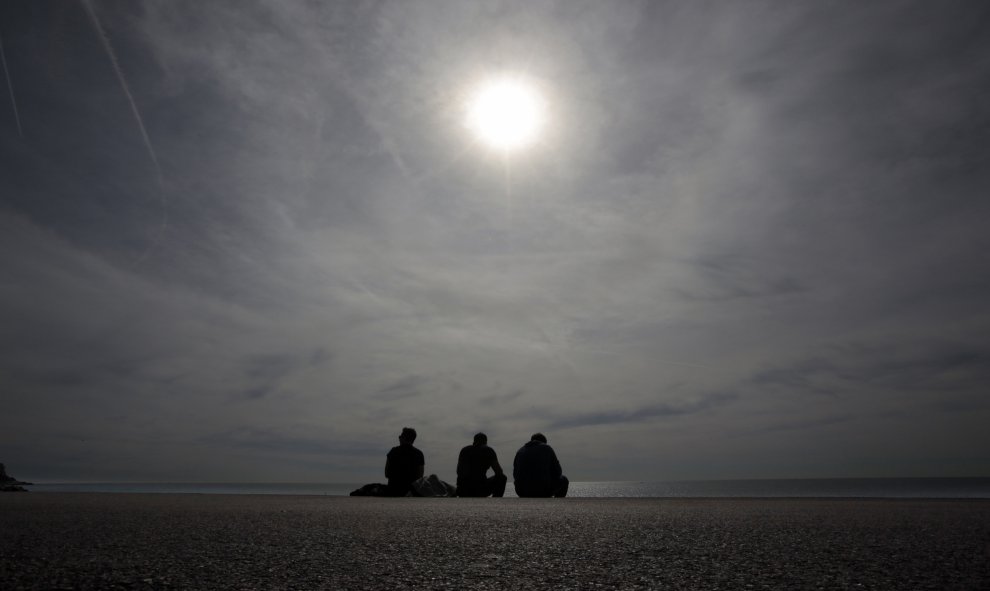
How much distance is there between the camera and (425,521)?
228 inches

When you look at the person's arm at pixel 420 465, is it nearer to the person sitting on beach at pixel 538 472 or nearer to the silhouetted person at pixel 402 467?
the silhouetted person at pixel 402 467

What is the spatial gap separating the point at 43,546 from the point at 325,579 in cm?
230

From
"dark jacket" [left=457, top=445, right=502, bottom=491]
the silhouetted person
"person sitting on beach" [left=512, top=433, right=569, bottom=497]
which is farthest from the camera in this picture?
"dark jacket" [left=457, top=445, right=502, bottom=491]

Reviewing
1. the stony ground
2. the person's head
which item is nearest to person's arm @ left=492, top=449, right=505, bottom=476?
the person's head

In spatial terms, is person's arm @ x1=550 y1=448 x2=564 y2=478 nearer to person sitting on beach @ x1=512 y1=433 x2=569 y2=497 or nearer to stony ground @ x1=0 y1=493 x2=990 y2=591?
person sitting on beach @ x1=512 y1=433 x2=569 y2=497

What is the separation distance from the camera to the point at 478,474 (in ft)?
46.0

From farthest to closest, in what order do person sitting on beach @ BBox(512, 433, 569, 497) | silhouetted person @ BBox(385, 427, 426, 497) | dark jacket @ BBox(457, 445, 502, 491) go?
dark jacket @ BBox(457, 445, 502, 491)
silhouetted person @ BBox(385, 427, 426, 497)
person sitting on beach @ BBox(512, 433, 569, 497)

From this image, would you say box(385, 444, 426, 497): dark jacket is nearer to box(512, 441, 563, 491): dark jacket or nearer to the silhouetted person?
the silhouetted person

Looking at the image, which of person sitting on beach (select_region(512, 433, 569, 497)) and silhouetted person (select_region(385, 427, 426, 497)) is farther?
silhouetted person (select_region(385, 427, 426, 497))

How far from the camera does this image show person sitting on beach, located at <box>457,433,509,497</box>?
13945 mm

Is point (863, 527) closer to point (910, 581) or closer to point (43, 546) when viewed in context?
point (910, 581)

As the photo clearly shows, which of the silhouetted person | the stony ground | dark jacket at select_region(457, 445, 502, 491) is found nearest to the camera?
the stony ground

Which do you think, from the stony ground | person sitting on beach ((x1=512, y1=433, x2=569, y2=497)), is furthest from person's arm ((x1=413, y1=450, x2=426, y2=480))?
the stony ground

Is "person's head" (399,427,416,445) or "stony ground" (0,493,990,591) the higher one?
"person's head" (399,427,416,445)
